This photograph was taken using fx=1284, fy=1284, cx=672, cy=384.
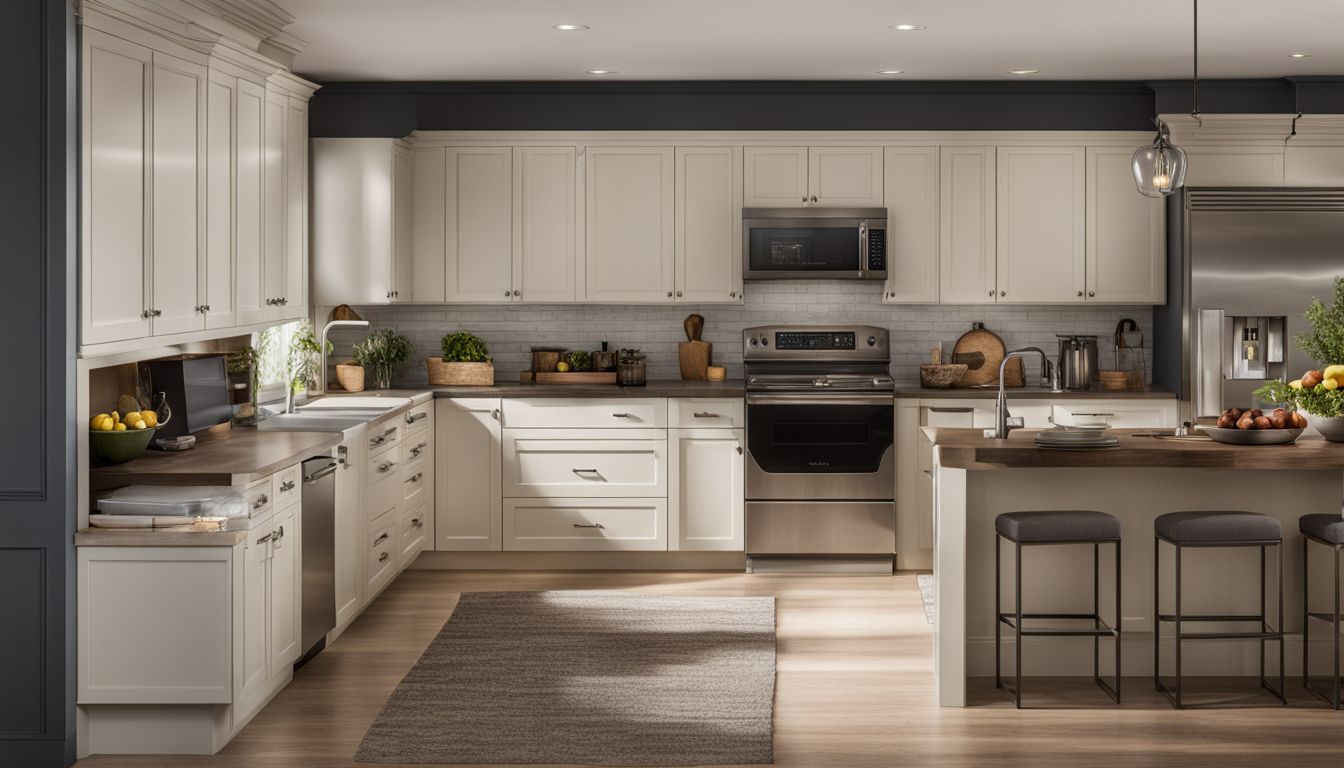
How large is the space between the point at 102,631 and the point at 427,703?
113cm

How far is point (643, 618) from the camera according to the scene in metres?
5.75

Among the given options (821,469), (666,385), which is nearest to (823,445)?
(821,469)

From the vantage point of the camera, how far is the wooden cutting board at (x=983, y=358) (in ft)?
23.4

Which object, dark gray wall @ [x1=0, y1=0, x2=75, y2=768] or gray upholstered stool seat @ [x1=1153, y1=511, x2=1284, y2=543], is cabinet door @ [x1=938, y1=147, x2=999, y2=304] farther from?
dark gray wall @ [x1=0, y1=0, x2=75, y2=768]

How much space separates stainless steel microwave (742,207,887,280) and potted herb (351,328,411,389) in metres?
1.96

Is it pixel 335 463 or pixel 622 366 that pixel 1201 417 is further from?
pixel 335 463

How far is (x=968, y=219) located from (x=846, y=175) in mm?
699

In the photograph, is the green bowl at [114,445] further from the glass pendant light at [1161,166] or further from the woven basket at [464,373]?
the glass pendant light at [1161,166]

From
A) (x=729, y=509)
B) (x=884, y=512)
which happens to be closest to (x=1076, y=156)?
(x=884, y=512)

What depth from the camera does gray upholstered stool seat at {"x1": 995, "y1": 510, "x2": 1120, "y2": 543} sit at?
4402 millimetres

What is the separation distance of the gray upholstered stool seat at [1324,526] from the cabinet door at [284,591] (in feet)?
11.9

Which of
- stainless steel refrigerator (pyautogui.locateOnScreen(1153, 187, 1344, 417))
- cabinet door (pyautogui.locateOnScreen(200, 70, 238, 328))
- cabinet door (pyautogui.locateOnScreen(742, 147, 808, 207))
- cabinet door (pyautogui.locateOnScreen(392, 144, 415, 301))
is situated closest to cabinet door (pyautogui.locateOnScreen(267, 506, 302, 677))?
cabinet door (pyautogui.locateOnScreen(200, 70, 238, 328))

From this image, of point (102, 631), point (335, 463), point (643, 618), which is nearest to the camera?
point (102, 631)

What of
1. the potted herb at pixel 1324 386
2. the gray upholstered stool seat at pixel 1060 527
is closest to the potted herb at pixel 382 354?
the gray upholstered stool seat at pixel 1060 527
